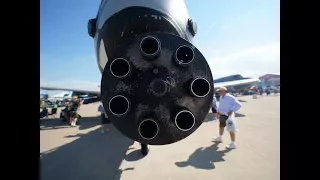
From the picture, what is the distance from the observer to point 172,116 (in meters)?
2.19

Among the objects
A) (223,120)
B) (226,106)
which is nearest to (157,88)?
(226,106)

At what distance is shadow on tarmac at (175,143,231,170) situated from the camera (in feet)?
15.0

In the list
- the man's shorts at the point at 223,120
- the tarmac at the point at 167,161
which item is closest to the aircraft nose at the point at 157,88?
the tarmac at the point at 167,161

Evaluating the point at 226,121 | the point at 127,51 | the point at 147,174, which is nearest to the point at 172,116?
the point at 127,51

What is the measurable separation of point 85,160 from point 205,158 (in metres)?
2.72

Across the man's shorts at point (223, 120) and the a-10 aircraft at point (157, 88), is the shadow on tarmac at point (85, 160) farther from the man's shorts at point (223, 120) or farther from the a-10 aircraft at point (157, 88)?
the man's shorts at point (223, 120)

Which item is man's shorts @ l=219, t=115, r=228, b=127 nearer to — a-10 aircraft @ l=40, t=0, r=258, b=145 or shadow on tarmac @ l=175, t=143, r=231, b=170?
shadow on tarmac @ l=175, t=143, r=231, b=170

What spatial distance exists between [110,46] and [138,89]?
108 centimetres

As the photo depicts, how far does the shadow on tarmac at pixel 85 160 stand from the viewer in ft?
13.8

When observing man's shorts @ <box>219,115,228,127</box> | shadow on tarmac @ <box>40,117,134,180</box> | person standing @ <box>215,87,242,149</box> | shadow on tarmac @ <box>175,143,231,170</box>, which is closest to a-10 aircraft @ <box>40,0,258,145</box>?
shadow on tarmac @ <box>40,117,134,180</box>

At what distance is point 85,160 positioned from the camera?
16.8 ft

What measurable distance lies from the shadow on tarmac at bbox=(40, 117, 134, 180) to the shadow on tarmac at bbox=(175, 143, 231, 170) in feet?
4.85

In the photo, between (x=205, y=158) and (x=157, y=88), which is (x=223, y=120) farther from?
(x=157, y=88)

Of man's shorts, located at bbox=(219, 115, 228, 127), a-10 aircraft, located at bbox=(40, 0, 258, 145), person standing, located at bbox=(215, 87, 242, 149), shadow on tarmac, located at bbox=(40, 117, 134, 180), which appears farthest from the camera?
man's shorts, located at bbox=(219, 115, 228, 127)
